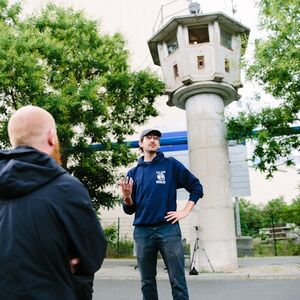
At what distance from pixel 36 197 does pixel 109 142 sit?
1190 cm

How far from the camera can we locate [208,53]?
11938 millimetres

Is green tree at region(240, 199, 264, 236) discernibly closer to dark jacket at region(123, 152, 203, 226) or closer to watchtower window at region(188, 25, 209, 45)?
watchtower window at region(188, 25, 209, 45)

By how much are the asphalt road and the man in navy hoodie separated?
2.68 meters

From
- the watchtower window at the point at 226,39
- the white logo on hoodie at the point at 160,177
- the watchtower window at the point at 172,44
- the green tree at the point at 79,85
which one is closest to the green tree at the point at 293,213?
the green tree at the point at 79,85

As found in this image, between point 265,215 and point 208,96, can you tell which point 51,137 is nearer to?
point 208,96

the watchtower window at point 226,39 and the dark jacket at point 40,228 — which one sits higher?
the watchtower window at point 226,39

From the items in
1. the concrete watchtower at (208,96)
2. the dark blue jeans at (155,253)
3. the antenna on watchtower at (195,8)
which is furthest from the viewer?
the antenna on watchtower at (195,8)

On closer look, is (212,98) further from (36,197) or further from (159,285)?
(36,197)

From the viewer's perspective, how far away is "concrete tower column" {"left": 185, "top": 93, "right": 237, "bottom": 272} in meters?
11.0

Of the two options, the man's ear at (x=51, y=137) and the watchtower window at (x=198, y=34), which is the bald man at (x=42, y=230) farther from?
the watchtower window at (x=198, y=34)

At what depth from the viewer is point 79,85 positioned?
13.5 metres

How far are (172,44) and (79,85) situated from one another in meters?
3.21

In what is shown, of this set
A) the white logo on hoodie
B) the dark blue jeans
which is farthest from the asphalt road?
the white logo on hoodie

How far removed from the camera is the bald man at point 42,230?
5.49 feet
